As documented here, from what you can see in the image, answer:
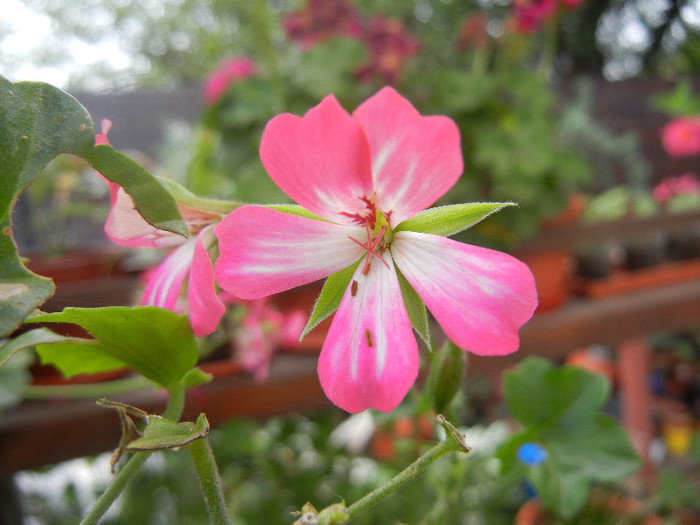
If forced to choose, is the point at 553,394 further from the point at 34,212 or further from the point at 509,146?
the point at 34,212

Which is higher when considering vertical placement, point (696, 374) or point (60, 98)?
point (60, 98)

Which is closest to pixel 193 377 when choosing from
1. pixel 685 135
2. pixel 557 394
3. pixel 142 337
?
pixel 142 337

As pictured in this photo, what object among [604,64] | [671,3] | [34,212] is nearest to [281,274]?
[34,212]

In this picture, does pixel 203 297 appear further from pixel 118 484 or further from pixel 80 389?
pixel 80 389

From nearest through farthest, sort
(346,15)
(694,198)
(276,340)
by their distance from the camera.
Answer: (276,340)
(346,15)
(694,198)

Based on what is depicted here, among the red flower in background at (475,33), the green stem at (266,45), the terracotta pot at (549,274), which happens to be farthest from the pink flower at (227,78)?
the terracotta pot at (549,274)
